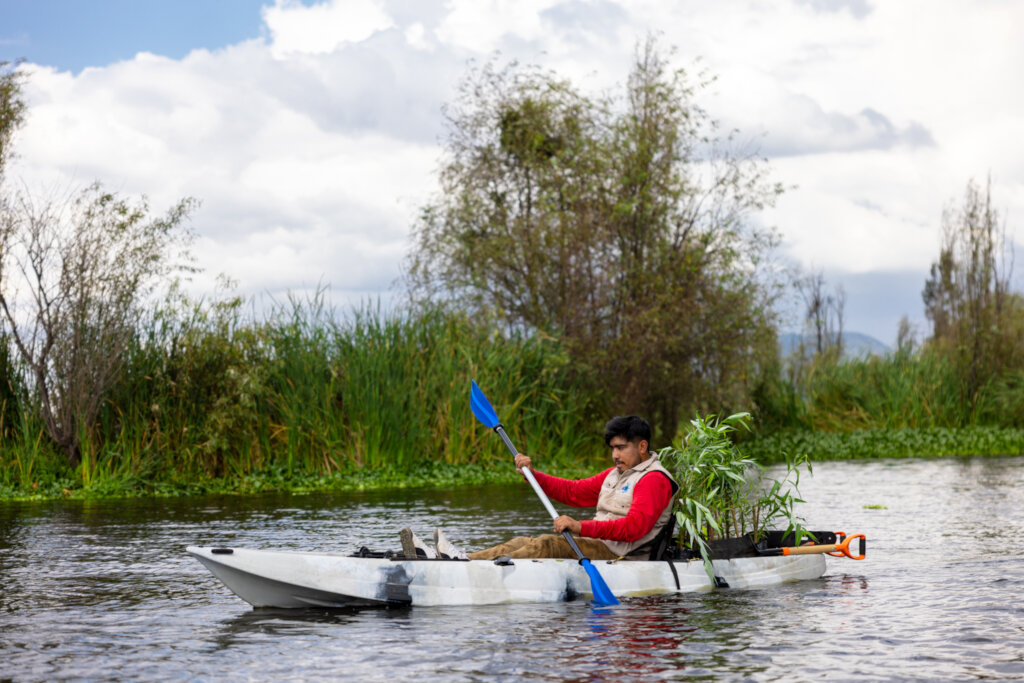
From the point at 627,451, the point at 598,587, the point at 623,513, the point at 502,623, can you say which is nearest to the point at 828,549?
the point at 623,513

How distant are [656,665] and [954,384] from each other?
23023 millimetres

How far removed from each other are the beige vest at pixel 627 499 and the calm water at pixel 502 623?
0.44 metres

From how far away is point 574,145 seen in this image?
27047mm

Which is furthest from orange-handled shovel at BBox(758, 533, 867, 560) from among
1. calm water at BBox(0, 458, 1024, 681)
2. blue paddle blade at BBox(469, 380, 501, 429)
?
blue paddle blade at BBox(469, 380, 501, 429)

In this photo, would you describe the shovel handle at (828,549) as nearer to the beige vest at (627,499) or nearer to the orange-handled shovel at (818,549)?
the orange-handled shovel at (818,549)

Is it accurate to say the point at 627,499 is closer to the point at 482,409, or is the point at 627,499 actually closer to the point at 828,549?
the point at 828,549

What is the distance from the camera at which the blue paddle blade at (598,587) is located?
845 cm

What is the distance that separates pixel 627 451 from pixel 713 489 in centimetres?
80

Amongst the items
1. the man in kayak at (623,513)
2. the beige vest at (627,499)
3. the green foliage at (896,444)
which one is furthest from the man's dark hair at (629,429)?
the green foliage at (896,444)

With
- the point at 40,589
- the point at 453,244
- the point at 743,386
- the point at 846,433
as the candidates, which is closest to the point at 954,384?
the point at 846,433

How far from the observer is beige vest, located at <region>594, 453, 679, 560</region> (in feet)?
28.9

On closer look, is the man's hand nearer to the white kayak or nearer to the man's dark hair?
the white kayak

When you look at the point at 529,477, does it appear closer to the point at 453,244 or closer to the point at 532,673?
the point at 532,673

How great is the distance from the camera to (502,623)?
7.75 meters
